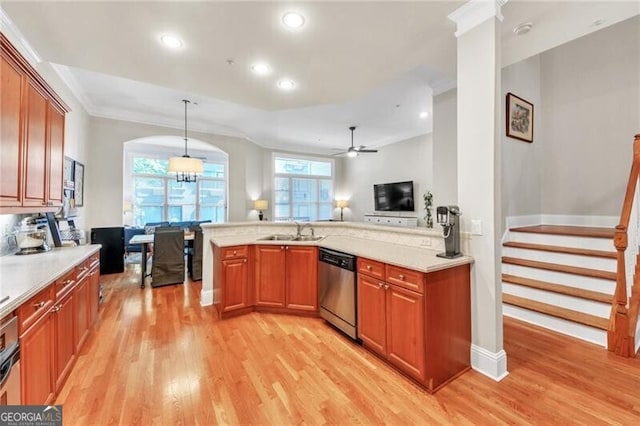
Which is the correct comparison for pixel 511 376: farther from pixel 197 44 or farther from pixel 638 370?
pixel 197 44

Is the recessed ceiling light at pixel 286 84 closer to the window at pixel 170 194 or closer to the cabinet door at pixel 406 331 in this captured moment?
the cabinet door at pixel 406 331

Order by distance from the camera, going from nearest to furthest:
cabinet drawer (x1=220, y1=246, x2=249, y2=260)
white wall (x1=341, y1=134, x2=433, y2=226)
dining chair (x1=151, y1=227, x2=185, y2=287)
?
cabinet drawer (x1=220, y1=246, x2=249, y2=260) < dining chair (x1=151, y1=227, x2=185, y2=287) < white wall (x1=341, y1=134, x2=433, y2=226)

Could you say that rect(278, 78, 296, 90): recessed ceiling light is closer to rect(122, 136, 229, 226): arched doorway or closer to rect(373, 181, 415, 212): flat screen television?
rect(122, 136, 229, 226): arched doorway

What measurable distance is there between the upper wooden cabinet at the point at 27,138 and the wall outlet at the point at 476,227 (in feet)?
11.0

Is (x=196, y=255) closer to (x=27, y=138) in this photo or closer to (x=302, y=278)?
(x=302, y=278)

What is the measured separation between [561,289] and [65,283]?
15.2ft

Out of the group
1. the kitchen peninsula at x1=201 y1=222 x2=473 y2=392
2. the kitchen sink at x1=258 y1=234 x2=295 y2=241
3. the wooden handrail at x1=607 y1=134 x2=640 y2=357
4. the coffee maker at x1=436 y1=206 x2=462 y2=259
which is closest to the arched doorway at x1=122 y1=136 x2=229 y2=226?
→ the kitchen sink at x1=258 y1=234 x2=295 y2=241

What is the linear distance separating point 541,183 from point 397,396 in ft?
15.1

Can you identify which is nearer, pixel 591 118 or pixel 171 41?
pixel 171 41

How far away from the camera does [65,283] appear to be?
200 cm

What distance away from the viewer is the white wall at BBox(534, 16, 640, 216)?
3.89 m

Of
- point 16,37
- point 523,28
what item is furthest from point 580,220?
point 16,37

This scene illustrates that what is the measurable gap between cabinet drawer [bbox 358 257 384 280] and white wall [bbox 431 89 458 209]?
2197 millimetres

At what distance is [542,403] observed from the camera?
1.78m
